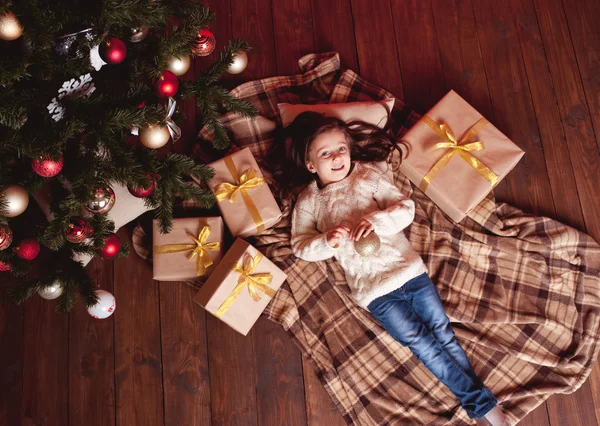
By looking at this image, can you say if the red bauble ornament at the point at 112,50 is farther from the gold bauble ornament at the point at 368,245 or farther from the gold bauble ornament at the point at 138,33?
the gold bauble ornament at the point at 368,245

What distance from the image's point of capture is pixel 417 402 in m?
1.55

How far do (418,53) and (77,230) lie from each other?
1.42 m

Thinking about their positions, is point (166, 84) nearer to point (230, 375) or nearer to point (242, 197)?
point (242, 197)

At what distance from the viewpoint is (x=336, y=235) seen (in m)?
1.46

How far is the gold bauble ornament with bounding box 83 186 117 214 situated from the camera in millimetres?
1128

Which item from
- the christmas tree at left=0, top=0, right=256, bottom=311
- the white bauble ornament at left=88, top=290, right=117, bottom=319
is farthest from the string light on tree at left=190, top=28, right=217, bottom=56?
the white bauble ornament at left=88, top=290, right=117, bottom=319

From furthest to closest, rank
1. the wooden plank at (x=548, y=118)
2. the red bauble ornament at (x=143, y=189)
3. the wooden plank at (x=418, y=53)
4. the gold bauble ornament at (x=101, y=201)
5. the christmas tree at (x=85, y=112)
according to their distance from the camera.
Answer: the wooden plank at (x=418, y=53) → the wooden plank at (x=548, y=118) → the red bauble ornament at (x=143, y=189) → the gold bauble ornament at (x=101, y=201) → the christmas tree at (x=85, y=112)

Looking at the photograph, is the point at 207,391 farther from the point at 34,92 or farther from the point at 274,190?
the point at 34,92

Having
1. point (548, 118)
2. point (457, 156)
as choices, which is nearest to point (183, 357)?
point (457, 156)

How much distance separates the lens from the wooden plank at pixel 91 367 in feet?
5.19

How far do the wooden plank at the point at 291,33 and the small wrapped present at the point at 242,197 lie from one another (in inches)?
21.4

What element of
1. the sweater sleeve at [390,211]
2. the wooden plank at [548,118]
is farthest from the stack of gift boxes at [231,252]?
the wooden plank at [548,118]

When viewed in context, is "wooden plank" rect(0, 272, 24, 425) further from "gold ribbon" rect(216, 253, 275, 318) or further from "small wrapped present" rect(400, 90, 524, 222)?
"small wrapped present" rect(400, 90, 524, 222)

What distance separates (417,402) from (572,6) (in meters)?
1.65
